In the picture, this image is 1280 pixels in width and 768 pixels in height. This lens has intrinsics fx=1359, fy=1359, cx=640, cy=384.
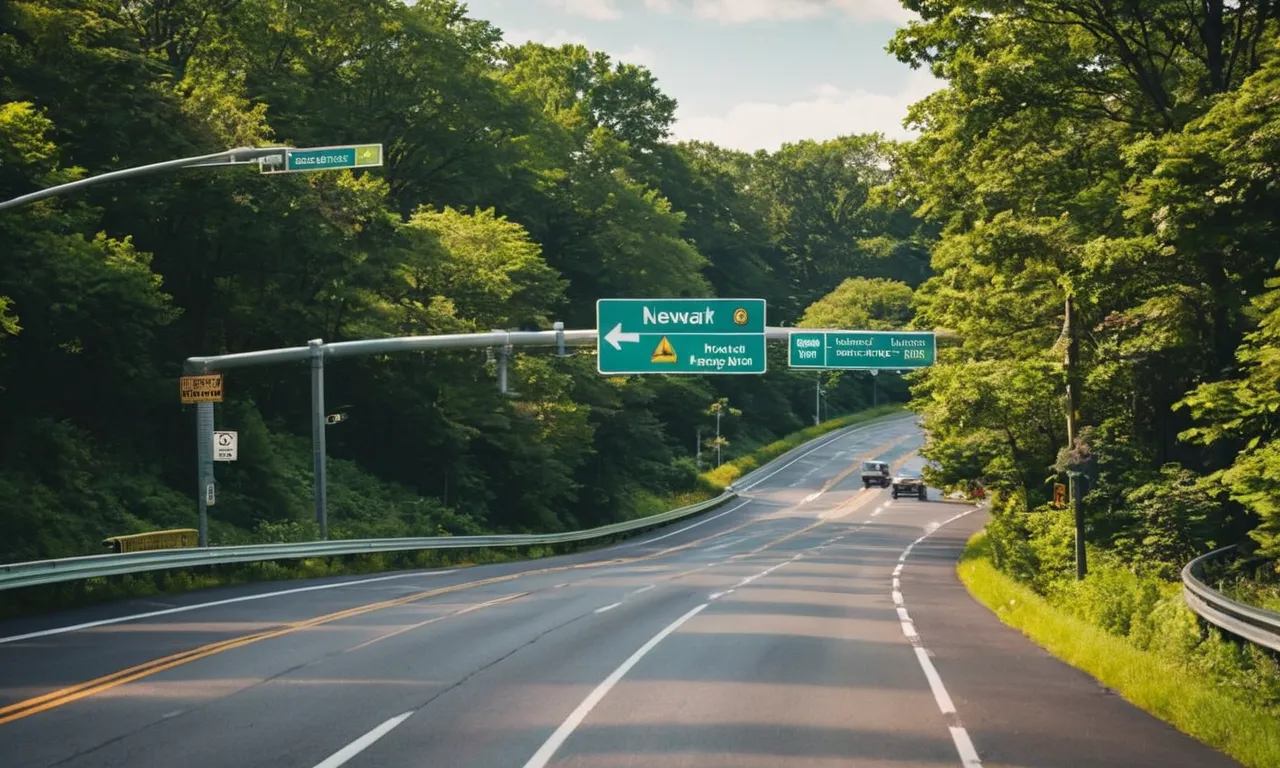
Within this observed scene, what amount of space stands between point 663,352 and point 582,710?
1783 centimetres

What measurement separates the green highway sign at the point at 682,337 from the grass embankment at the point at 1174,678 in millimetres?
9040

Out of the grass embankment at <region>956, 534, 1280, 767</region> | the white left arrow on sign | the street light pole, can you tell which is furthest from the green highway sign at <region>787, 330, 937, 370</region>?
the street light pole

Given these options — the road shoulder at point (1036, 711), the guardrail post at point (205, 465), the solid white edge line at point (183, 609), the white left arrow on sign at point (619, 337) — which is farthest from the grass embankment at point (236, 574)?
the road shoulder at point (1036, 711)

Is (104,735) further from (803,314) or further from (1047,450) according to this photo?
(803,314)

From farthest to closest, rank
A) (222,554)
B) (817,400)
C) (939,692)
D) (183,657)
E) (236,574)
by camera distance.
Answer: (817,400) → (236,574) → (222,554) → (183,657) → (939,692)

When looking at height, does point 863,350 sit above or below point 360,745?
above

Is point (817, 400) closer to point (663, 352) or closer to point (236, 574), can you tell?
point (663, 352)

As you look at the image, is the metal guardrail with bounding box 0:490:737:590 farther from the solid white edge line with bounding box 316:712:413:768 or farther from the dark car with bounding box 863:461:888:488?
the dark car with bounding box 863:461:888:488

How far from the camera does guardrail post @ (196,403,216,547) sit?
2853 centimetres

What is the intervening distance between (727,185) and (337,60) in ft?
231

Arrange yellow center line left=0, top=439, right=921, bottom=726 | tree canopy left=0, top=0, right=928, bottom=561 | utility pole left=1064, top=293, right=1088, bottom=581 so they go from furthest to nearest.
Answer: tree canopy left=0, top=0, right=928, bottom=561 < utility pole left=1064, top=293, right=1088, bottom=581 < yellow center line left=0, top=439, right=921, bottom=726

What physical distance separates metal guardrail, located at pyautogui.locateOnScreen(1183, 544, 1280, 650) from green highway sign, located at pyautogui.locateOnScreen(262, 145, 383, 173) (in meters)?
12.6

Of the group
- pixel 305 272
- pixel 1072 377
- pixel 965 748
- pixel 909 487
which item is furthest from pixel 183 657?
pixel 909 487

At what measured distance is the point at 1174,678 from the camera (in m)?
14.2
